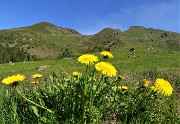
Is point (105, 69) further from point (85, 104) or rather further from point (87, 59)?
point (85, 104)

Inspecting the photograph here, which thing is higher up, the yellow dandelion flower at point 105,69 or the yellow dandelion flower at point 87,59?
the yellow dandelion flower at point 87,59

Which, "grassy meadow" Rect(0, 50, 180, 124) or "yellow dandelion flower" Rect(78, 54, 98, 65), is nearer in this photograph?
"yellow dandelion flower" Rect(78, 54, 98, 65)

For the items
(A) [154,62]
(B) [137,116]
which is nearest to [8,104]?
(B) [137,116]

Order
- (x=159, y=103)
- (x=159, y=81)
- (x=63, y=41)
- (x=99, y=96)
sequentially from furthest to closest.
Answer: (x=63, y=41)
(x=159, y=103)
(x=99, y=96)
(x=159, y=81)

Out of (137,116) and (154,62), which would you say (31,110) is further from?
(154,62)

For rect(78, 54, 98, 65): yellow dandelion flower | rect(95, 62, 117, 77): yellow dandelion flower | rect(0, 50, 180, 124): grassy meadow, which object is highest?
rect(78, 54, 98, 65): yellow dandelion flower

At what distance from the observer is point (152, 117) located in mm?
5172

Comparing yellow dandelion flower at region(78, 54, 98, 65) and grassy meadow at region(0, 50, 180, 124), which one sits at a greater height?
yellow dandelion flower at region(78, 54, 98, 65)

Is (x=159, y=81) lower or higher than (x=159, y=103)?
higher

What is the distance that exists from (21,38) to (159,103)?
13418 centimetres

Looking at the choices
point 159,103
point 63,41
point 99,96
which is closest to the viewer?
point 99,96

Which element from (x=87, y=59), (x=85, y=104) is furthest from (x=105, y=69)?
(x=85, y=104)

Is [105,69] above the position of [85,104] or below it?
above

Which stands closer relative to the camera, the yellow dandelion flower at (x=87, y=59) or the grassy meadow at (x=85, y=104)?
the yellow dandelion flower at (x=87, y=59)
